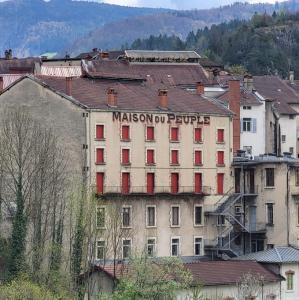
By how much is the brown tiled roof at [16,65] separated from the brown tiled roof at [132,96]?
39.9 metres

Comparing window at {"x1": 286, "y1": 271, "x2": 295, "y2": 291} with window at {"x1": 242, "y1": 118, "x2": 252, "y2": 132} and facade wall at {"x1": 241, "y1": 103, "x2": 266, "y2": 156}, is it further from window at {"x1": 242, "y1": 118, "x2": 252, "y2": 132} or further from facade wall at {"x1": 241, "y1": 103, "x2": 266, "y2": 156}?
window at {"x1": 242, "y1": 118, "x2": 252, "y2": 132}

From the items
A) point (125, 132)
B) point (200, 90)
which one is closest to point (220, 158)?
point (200, 90)

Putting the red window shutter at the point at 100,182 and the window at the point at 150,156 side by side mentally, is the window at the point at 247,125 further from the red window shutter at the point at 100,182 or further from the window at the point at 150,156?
the red window shutter at the point at 100,182

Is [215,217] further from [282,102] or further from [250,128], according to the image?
[282,102]

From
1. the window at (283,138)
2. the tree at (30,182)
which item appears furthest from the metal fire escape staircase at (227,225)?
the window at (283,138)

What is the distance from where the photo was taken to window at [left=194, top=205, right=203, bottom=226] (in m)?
104

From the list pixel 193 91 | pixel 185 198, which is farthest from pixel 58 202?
pixel 193 91

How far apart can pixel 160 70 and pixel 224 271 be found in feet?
149

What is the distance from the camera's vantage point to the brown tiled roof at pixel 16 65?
151 metres

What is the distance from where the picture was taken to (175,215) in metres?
102

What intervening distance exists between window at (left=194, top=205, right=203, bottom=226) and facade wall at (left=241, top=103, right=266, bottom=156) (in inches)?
793

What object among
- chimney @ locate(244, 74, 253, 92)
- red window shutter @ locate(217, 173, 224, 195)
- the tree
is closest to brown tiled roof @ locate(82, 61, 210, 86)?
Result: chimney @ locate(244, 74, 253, 92)

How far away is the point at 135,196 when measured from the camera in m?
100

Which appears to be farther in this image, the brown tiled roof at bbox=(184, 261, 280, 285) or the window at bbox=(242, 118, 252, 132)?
the window at bbox=(242, 118, 252, 132)
